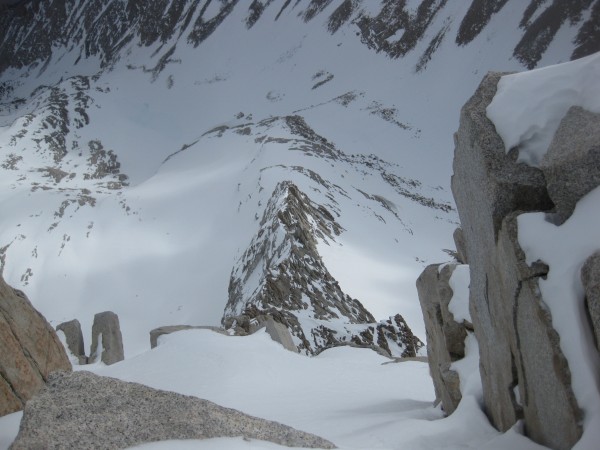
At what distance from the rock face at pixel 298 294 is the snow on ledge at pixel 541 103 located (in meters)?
11.2

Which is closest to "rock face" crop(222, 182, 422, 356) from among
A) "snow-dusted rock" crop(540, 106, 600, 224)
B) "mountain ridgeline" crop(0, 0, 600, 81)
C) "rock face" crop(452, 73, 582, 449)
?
"rock face" crop(452, 73, 582, 449)

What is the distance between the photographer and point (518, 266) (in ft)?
13.5

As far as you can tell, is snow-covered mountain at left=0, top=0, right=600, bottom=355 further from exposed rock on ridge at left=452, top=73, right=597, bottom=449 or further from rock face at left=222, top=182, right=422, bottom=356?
exposed rock on ridge at left=452, top=73, right=597, bottom=449

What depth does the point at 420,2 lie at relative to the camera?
203ft

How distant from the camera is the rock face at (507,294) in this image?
385 centimetres

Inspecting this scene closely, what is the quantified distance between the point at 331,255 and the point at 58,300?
1816 centimetres

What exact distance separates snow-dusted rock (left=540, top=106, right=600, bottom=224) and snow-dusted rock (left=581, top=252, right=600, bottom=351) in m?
0.58

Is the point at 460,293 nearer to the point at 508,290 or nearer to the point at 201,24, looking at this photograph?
the point at 508,290

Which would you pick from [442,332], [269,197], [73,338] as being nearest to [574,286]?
[442,332]

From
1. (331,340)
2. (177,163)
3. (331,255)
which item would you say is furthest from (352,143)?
(331,340)

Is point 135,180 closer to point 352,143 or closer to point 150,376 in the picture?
point 352,143

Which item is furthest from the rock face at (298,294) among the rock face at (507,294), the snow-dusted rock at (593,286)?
the snow-dusted rock at (593,286)

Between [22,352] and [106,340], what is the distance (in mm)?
13292

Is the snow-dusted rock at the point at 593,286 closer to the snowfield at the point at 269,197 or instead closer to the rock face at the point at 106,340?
the snowfield at the point at 269,197
